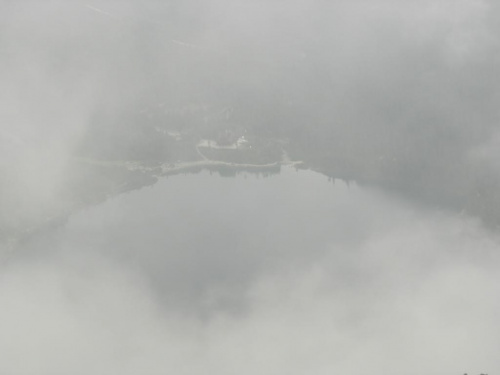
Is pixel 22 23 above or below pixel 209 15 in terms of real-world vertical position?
below

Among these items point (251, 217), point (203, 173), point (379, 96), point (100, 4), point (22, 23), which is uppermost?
point (100, 4)

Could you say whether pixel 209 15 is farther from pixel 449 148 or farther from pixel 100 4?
pixel 449 148

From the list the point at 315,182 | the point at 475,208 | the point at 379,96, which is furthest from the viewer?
the point at 379,96

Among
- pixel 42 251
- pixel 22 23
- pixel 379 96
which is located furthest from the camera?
pixel 22 23

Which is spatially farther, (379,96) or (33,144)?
(379,96)

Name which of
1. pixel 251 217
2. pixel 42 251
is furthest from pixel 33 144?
pixel 251 217

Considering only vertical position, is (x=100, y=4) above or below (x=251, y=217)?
above

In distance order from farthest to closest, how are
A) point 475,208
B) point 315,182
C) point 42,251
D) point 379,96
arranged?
point 379,96, point 315,182, point 475,208, point 42,251

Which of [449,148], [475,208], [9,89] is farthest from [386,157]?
[9,89]

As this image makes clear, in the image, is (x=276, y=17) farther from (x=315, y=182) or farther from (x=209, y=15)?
(x=315, y=182)
